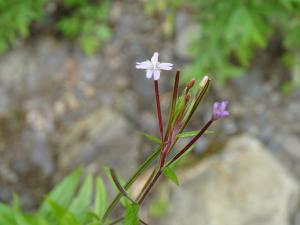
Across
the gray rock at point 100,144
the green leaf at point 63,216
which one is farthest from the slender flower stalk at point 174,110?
the gray rock at point 100,144

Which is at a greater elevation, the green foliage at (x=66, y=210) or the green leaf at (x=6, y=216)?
the green foliage at (x=66, y=210)

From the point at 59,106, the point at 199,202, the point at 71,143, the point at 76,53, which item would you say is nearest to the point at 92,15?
the point at 76,53

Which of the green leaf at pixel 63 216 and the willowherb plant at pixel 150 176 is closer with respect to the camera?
the willowherb plant at pixel 150 176

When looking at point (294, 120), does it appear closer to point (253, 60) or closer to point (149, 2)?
point (253, 60)

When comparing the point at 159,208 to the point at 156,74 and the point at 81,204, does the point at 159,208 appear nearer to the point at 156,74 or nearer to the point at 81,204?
the point at 81,204

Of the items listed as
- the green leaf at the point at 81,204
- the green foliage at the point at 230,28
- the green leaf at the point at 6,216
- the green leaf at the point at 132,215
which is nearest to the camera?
the green leaf at the point at 132,215

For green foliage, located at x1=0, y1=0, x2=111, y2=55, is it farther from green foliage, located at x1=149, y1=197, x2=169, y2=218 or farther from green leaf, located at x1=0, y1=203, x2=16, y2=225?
green leaf, located at x1=0, y1=203, x2=16, y2=225

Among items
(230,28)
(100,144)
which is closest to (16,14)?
(100,144)

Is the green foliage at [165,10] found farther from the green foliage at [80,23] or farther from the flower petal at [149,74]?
the flower petal at [149,74]
